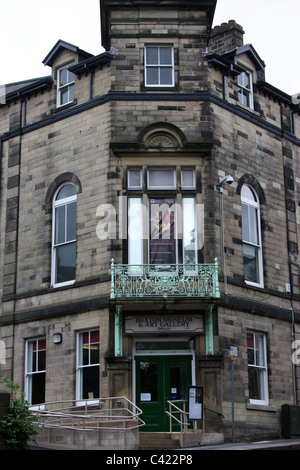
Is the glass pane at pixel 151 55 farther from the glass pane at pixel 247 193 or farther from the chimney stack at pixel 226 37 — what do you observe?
the glass pane at pixel 247 193

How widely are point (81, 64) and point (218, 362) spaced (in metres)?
9.93

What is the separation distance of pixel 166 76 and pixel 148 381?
9.14 metres

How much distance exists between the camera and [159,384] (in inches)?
726

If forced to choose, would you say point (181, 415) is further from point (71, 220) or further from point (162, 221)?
point (71, 220)

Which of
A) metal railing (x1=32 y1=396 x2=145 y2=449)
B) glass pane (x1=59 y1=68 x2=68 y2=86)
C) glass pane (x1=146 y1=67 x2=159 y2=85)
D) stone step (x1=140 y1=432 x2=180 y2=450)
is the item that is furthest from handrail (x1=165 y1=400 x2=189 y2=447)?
glass pane (x1=59 y1=68 x2=68 y2=86)

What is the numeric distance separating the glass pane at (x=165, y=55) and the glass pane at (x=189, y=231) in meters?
4.49

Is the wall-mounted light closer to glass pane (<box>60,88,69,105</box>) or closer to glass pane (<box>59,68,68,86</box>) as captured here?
glass pane (<box>60,88,69,105</box>)

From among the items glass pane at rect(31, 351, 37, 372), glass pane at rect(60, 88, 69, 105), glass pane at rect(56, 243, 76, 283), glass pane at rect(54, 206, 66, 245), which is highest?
glass pane at rect(60, 88, 69, 105)

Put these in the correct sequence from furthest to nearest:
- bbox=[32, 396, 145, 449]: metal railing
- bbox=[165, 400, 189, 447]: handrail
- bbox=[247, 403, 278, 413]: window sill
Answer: bbox=[247, 403, 278, 413]: window sill, bbox=[165, 400, 189, 447]: handrail, bbox=[32, 396, 145, 449]: metal railing

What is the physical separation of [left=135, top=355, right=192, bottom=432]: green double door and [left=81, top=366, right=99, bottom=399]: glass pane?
1127 millimetres

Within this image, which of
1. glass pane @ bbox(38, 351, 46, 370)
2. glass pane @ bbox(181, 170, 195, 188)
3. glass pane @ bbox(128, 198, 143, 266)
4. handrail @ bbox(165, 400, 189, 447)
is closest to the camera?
handrail @ bbox(165, 400, 189, 447)

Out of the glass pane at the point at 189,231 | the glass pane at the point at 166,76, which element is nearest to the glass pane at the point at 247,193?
the glass pane at the point at 189,231

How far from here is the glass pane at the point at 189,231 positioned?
1932 cm

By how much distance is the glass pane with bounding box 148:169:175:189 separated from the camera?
65.6 feet
